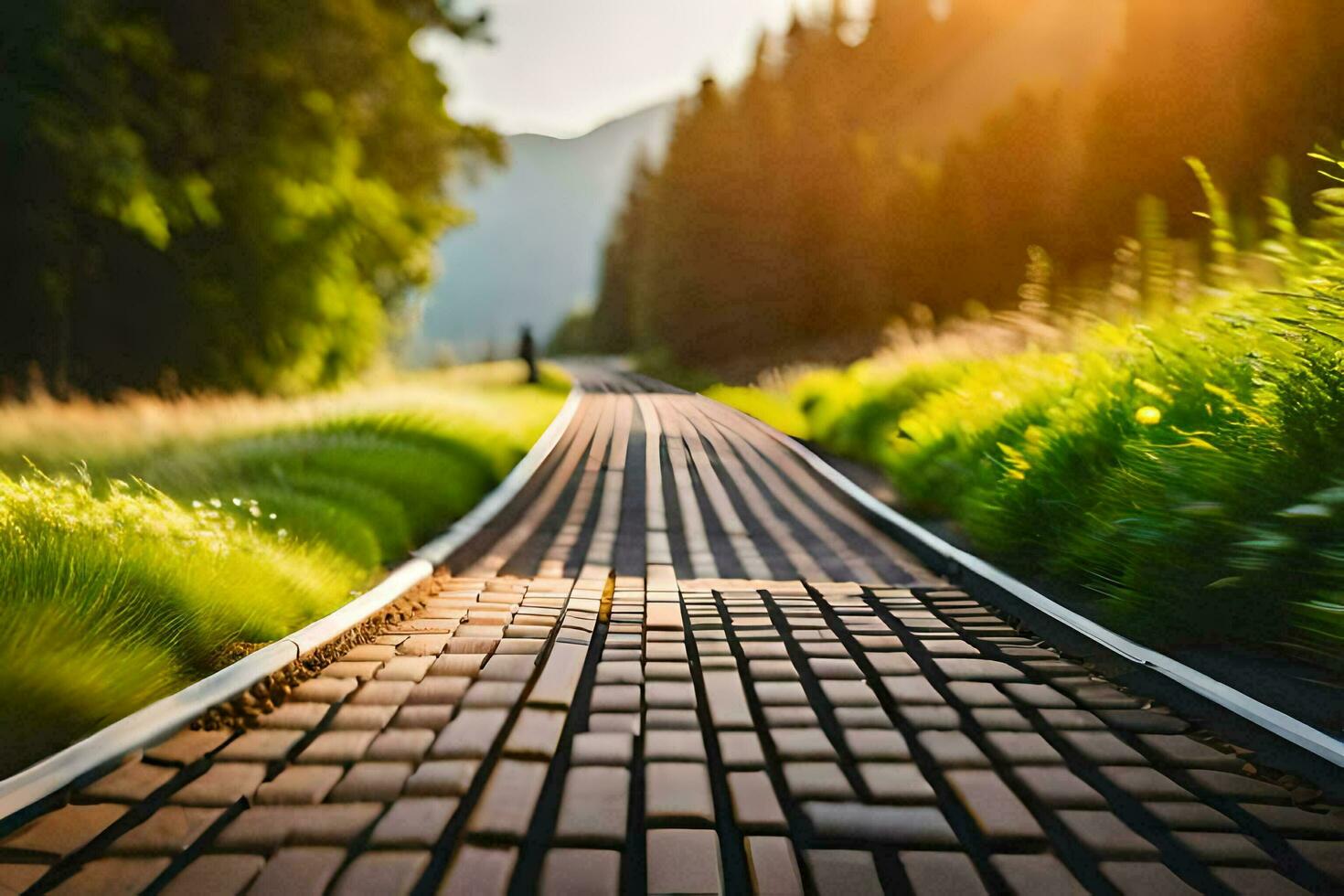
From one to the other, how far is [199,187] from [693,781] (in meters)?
12.1

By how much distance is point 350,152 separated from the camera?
46.4 ft

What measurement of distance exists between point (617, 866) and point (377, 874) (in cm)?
61

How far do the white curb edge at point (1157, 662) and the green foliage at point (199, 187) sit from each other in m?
10.2

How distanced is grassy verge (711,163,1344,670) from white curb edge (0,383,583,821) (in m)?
3.88

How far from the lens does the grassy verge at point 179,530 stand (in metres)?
3.30

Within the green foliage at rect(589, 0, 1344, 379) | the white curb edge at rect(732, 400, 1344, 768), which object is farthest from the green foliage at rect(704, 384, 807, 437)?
the green foliage at rect(589, 0, 1344, 379)

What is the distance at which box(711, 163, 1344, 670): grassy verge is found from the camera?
391 cm

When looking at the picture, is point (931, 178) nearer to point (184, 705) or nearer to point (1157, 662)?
point (1157, 662)

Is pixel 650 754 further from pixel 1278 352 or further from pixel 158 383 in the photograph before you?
pixel 158 383

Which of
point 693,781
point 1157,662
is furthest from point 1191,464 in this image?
point 693,781

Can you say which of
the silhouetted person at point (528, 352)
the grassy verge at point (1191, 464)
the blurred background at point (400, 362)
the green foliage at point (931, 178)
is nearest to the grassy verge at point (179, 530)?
the blurred background at point (400, 362)

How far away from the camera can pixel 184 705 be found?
3.29 meters

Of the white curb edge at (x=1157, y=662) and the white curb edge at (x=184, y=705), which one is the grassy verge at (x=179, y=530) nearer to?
the white curb edge at (x=184, y=705)

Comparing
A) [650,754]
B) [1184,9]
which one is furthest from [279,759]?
[1184,9]
